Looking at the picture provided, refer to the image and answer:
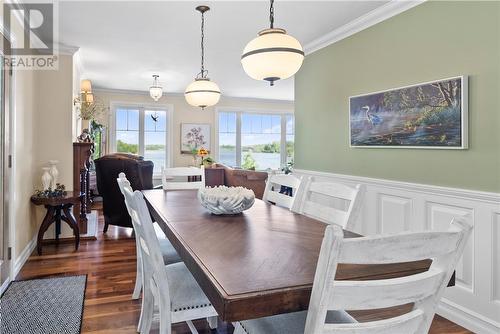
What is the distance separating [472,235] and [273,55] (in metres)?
1.80

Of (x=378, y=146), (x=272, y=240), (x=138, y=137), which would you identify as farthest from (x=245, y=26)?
(x=138, y=137)

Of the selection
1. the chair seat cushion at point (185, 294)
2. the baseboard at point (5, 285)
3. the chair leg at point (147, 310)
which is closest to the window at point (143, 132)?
the baseboard at point (5, 285)

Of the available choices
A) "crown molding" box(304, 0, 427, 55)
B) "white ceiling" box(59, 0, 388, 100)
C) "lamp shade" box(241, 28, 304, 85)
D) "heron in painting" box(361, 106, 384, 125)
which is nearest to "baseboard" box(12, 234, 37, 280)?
"white ceiling" box(59, 0, 388, 100)

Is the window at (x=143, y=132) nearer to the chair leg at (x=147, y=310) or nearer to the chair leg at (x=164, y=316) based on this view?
the chair leg at (x=147, y=310)

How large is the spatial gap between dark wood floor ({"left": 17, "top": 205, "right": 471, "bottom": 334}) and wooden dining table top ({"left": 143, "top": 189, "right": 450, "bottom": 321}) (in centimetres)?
84

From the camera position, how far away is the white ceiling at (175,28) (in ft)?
10.1

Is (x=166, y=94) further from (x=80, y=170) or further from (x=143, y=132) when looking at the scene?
(x=80, y=170)

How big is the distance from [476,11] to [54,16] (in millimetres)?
3518

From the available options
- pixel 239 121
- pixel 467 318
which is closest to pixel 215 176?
pixel 239 121

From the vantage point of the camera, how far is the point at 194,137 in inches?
322

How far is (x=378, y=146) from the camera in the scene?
317cm

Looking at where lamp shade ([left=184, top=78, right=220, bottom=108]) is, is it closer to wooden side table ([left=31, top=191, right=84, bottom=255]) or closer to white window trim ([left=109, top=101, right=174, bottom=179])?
wooden side table ([left=31, top=191, right=84, bottom=255])

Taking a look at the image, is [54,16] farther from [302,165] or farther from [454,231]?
[454,231]

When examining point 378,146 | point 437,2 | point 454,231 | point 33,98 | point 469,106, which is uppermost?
point 437,2
